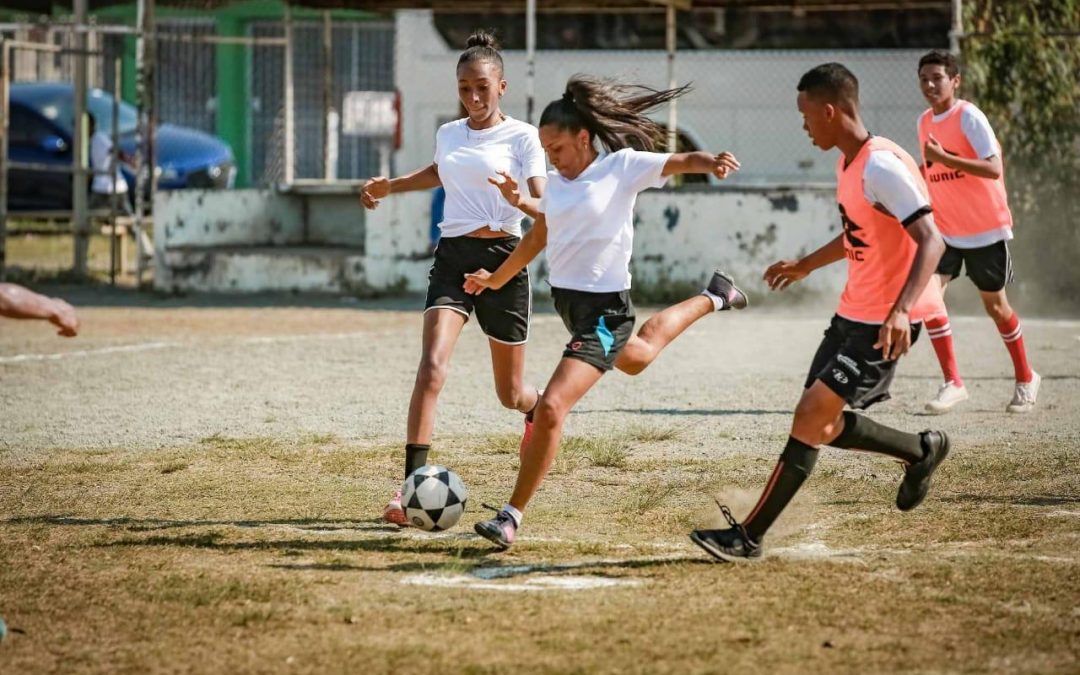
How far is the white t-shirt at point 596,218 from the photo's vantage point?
613 cm

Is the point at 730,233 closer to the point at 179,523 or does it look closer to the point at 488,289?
the point at 488,289

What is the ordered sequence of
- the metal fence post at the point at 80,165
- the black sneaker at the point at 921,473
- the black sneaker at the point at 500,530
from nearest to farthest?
the black sneaker at the point at 500,530, the black sneaker at the point at 921,473, the metal fence post at the point at 80,165

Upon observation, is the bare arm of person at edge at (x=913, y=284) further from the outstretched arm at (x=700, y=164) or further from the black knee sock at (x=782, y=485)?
the outstretched arm at (x=700, y=164)

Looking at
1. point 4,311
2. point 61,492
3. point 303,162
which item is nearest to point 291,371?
point 61,492

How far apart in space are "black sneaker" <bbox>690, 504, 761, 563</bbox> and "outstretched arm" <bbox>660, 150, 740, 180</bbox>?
1393mm

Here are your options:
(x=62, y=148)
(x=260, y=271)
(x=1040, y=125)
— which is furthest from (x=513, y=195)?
(x=62, y=148)

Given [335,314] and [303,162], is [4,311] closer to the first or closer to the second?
[335,314]

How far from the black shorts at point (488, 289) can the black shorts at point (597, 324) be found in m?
0.86

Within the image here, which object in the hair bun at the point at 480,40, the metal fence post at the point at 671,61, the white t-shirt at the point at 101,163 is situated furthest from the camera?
the white t-shirt at the point at 101,163

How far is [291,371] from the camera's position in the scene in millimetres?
11461

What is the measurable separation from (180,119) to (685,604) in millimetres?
26138

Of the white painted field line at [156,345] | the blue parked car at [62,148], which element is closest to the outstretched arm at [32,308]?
the white painted field line at [156,345]

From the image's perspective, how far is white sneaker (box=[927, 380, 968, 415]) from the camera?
9.31 m

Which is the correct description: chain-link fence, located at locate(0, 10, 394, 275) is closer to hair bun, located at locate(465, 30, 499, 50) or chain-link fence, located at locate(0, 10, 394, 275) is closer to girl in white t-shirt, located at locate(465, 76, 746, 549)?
hair bun, located at locate(465, 30, 499, 50)
